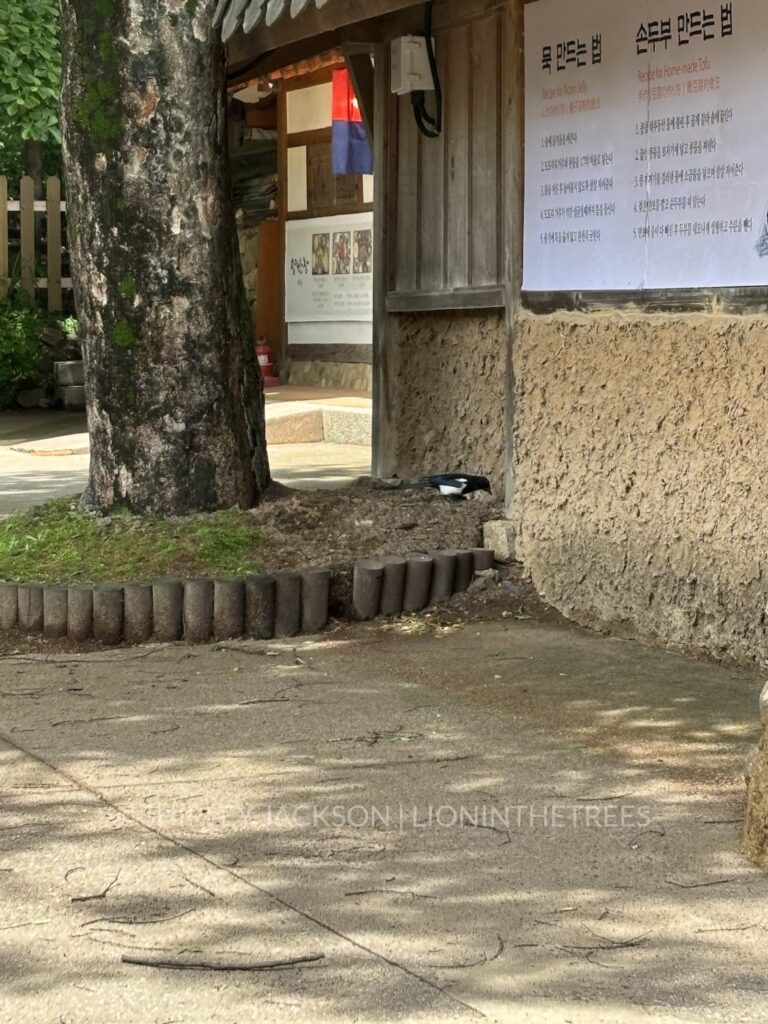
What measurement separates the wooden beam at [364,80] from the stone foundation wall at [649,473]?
1948mm

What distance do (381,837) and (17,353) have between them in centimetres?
1313

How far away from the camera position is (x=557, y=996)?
313 centimetres

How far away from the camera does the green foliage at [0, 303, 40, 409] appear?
53.6 feet

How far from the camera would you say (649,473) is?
6.22 metres

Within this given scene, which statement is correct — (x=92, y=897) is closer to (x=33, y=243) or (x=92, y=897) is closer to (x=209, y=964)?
(x=209, y=964)

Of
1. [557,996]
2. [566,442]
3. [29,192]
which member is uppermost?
[29,192]

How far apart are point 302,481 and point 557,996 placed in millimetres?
6911

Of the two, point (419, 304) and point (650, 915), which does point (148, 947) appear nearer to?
point (650, 915)

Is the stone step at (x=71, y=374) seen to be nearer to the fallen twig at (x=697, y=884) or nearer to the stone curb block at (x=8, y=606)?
the stone curb block at (x=8, y=606)

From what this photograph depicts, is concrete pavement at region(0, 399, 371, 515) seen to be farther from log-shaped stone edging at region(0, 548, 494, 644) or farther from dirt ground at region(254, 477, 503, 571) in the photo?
log-shaped stone edging at region(0, 548, 494, 644)

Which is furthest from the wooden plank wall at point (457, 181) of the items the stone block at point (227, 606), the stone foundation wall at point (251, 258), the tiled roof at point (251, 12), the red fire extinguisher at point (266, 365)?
the stone foundation wall at point (251, 258)

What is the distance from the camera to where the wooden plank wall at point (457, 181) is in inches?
290

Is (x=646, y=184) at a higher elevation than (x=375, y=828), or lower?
higher

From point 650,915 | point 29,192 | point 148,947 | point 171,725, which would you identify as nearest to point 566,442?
point 171,725
